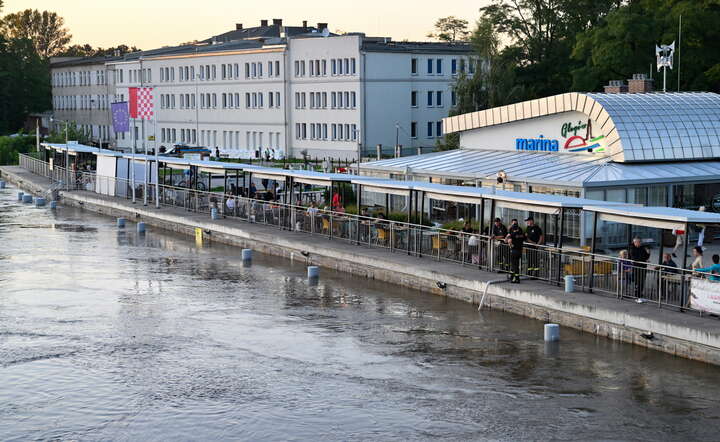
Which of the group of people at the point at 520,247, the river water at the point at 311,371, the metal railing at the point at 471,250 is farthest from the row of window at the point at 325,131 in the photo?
the group of people at the point at 520,247

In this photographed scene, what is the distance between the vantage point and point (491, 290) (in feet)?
99.7

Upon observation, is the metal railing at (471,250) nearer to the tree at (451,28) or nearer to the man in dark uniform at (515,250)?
the man in dark uniform at (515,250)

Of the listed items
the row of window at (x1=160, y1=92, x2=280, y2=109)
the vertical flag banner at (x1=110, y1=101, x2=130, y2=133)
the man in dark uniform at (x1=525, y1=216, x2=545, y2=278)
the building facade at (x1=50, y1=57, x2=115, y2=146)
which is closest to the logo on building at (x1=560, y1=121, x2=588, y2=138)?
the man in dark uniform at (x1=525, y1=216, x2=545, y2=278)

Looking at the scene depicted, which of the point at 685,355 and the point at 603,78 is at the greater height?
the point at 603,78

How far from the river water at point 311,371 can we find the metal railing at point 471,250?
194cm

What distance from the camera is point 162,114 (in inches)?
4715

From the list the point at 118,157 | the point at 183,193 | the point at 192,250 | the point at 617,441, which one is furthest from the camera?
the point at 118,157

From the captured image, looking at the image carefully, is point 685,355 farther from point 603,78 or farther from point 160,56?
point 160,56

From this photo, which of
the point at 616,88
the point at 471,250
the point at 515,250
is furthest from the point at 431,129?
the point at 515,250

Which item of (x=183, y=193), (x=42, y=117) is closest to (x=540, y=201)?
(x=183, y=193)

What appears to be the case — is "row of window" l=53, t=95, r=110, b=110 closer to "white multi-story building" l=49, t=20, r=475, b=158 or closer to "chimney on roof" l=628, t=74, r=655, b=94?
"white multi-story building" l=49, t=20, r=475, b=158

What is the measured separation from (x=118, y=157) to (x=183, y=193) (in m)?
10.1

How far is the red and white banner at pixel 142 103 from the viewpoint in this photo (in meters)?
54.8

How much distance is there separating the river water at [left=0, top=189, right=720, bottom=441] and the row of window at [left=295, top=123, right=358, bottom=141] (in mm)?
55765
